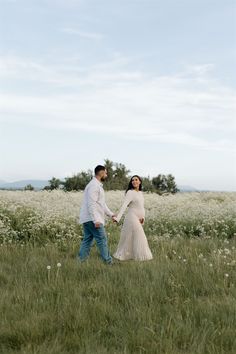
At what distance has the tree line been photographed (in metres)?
38.8

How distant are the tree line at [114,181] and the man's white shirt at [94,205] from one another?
A: 27.0 meters

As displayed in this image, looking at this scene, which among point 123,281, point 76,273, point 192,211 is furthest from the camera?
point 192,211

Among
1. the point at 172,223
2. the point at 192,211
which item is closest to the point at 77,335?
the point at 172,223

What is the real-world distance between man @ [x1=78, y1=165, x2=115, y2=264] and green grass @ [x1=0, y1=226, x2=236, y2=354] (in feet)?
1.81

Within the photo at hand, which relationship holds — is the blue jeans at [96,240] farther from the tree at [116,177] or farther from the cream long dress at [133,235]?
the tree at [116,177]

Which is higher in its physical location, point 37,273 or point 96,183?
point 96,183

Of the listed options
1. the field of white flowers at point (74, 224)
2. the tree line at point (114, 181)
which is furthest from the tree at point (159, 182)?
the field of white flowers at point (74, 224)

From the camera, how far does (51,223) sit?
13.9 meters

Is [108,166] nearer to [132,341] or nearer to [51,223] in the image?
[51,223]

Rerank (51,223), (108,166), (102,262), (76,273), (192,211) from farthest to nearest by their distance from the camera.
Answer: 1. (108,166)
2. (192,211)
3. (51,223)
4. (102,262)
5. (76,273)

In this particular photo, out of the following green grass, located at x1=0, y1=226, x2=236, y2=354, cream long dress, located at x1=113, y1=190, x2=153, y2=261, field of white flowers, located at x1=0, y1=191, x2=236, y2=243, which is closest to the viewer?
green grass, located at x1=0, y1=226, x2=236, y2=354

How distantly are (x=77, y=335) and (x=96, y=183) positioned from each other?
494 centimetres

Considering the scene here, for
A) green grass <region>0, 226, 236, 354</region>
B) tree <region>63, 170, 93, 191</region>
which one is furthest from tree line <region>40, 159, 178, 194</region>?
green grass <region>0, 226, 236, 354</region>

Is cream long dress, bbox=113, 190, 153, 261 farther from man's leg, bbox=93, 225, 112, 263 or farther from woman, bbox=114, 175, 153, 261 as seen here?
man's leg, bbox=93, 225, 112, 263
